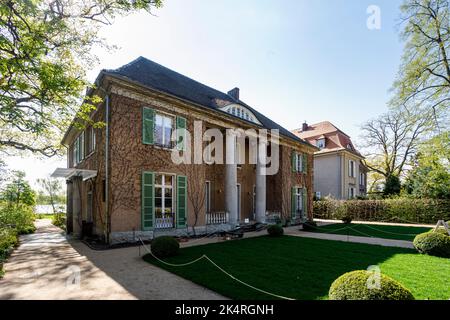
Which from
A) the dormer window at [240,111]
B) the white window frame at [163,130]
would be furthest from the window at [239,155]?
the white window frame at [163,130]

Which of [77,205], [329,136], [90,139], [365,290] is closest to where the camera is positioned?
[365,290]

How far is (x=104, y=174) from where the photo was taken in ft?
35.8

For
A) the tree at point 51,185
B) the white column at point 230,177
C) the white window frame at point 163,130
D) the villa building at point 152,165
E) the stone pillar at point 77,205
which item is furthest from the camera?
the tree at point 51,185

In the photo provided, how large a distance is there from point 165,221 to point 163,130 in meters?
4.29

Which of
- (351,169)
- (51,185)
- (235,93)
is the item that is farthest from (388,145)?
(51,185)

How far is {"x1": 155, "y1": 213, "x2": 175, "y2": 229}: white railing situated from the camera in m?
11.5

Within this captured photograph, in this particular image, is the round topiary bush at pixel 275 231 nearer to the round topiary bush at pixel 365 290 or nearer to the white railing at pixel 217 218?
the white railing at pixel 217 218

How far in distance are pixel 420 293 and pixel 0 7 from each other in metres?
11.4

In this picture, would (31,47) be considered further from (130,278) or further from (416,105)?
(416,105)

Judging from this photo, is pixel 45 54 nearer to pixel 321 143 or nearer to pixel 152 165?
pixel 152 165

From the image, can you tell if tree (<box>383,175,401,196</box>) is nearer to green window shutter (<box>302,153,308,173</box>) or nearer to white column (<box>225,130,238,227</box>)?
green window shutter (<box>302,153,308,173</box>)

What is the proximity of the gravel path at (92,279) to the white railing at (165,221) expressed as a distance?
2.74m

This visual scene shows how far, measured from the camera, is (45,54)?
7.73m

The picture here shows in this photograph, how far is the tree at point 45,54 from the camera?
7270 millimetres
